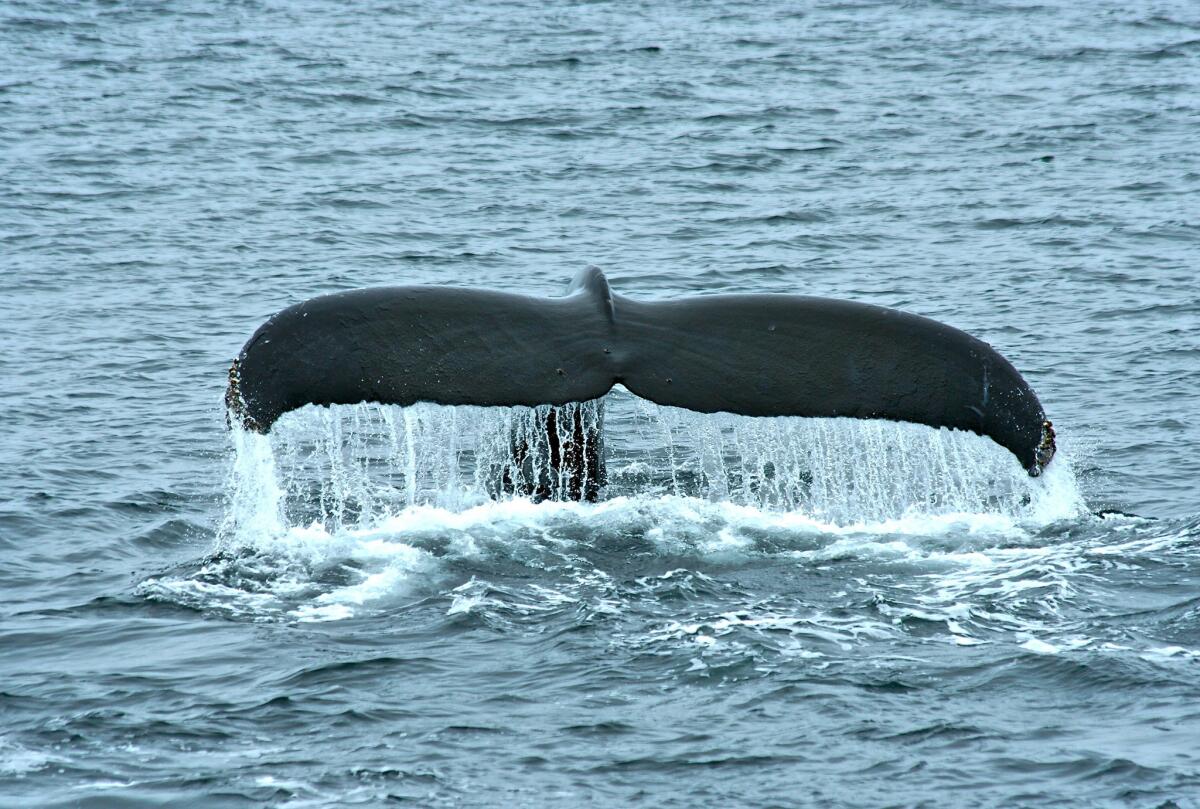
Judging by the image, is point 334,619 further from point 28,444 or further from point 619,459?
point 28,444

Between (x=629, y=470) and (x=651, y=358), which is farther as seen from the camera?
(x=629, y=470)

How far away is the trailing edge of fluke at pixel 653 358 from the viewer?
694cm

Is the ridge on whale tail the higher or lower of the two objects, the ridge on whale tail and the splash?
the higher

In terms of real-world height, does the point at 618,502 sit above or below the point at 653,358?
below

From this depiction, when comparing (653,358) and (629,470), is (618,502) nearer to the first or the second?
(629,470)

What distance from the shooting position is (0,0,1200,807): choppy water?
20.8 feet

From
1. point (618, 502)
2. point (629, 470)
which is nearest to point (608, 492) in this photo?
point (618, 502)

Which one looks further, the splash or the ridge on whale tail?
the splash

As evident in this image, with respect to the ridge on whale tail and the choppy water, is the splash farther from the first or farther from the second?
the ridge on whale tail

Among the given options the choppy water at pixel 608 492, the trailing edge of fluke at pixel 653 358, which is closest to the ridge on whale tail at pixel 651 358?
the trailing edge of fluke at pixel 653 358

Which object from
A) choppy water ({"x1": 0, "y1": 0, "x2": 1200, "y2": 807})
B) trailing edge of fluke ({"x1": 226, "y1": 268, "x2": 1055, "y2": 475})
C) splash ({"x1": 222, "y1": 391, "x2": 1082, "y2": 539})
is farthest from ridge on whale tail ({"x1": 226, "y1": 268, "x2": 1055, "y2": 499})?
choppy water ({"x1": 0, "y1": 0, "x2": 1200, "y2": 807})

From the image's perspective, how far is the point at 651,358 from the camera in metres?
7.15

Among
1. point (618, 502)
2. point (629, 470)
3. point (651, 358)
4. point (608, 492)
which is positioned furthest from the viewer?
point (629, 470)

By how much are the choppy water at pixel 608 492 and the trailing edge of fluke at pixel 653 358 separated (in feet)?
3.14
